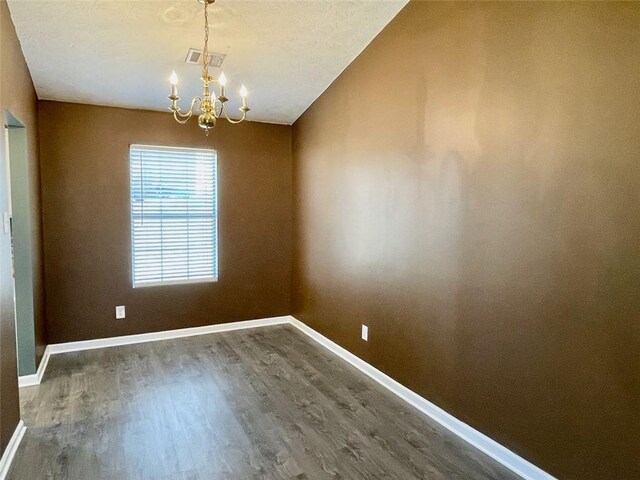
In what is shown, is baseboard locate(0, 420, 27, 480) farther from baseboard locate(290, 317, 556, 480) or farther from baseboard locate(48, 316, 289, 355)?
baseboard locate(290, 317, 556, 480)

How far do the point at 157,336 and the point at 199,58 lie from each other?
276cm

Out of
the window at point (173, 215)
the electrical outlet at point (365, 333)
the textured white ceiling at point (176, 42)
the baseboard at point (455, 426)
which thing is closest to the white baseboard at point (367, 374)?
the baseboard at point (455, 426)

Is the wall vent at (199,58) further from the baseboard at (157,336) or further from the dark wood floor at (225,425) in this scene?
the baseboard at (157,336)

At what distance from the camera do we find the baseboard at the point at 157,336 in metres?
3.82

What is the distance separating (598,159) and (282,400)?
240 cm

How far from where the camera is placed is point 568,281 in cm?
184

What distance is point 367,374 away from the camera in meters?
3.33

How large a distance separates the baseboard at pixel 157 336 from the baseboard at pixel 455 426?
1.27m

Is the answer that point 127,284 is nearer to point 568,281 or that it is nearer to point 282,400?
point 282,400

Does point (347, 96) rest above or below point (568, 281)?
above

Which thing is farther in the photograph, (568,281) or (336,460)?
(336,460)

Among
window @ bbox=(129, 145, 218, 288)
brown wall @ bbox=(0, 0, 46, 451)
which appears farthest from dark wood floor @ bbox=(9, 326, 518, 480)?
window @ bbox=(129, 145, 218, 288)

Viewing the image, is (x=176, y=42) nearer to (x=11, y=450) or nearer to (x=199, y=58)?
(x=199, y=58)

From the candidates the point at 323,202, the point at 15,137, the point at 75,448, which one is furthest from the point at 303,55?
the point at 75,448
